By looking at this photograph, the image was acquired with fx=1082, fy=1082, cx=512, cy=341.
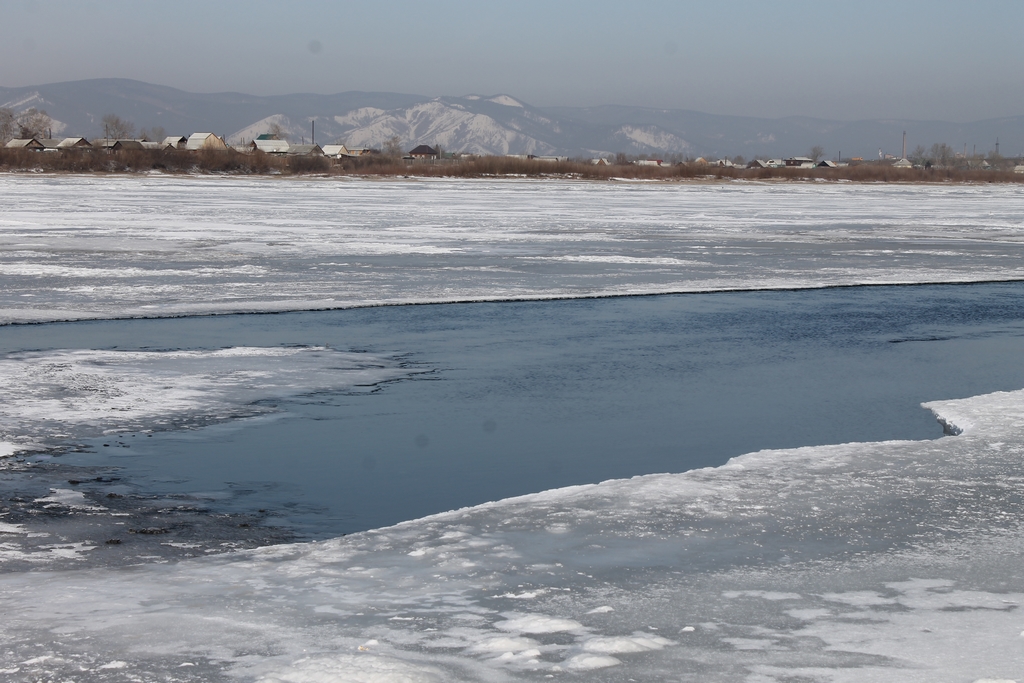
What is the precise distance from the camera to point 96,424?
18.9ft

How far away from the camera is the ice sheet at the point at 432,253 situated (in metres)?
11.4

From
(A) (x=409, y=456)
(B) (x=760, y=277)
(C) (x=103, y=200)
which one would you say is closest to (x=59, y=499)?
(A) (x=409, y=456)

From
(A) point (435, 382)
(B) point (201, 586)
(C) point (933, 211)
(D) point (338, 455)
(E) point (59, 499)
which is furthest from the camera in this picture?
(C) point (933, 211)

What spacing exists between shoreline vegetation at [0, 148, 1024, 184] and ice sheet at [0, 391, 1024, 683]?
189 feet

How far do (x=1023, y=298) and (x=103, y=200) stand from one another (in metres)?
25.4

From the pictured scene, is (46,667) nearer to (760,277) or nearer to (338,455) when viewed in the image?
(338,455)

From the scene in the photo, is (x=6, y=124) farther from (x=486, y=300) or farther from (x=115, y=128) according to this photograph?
(x=486, y=300)

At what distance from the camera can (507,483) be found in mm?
5000

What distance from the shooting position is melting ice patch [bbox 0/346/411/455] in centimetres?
583

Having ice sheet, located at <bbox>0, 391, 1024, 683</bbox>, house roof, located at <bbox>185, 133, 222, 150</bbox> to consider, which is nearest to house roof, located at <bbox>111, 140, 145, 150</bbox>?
house roof, located at <bbox>185, 133, 222, 150</bbox>

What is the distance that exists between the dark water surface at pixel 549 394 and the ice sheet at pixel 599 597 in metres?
0.68

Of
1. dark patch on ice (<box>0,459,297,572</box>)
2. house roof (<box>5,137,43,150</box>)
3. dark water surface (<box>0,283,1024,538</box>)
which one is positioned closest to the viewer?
dark patch on ice (<box>0,459,297,572</box>)

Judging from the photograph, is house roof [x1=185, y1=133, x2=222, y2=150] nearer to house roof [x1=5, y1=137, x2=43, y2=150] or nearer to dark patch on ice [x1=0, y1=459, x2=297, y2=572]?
house roof [x1=5, y1=137, x2=43, y2=150]

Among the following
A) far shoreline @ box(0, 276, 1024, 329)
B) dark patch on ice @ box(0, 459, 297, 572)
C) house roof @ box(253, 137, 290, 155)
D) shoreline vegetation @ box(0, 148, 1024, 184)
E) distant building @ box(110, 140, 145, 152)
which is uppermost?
house roof @ box(253, 137, 290, 155)
